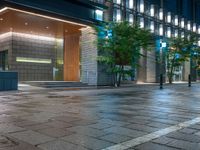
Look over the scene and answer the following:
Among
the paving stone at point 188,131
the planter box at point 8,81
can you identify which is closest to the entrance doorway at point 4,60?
the planter box at point 8,81

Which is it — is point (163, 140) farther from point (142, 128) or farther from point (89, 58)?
point (89, 58)

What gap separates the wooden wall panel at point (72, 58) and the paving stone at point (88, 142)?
2614cm

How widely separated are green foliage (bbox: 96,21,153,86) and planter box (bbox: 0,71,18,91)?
10.1 meters

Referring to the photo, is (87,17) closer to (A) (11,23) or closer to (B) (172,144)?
(A) (11,23)

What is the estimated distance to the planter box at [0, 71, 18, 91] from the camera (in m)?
18.1

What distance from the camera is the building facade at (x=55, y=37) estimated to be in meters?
22.7

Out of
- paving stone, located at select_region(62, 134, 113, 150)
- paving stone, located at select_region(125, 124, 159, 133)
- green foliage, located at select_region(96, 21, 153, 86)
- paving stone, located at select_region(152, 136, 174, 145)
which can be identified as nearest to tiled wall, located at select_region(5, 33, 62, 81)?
green foliage, located at select_region(96, 21, 153, 86)

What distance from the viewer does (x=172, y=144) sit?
15.8 feet

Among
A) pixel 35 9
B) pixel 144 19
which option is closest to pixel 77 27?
pixel 35 9

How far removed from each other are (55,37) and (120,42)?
8912mm

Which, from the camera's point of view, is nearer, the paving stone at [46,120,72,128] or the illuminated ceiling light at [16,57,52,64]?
the paving stone at [46,120,72,128]

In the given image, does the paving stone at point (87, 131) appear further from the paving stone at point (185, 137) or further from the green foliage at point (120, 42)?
the green foliage at point (120, 42)

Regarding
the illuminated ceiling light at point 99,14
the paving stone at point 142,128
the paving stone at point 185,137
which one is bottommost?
the paving stone at point 185,137

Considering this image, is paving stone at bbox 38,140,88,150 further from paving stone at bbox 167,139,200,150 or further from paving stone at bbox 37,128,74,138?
paving stone at bbox 167,139,200,150
